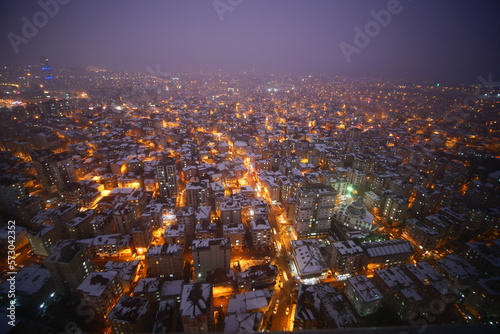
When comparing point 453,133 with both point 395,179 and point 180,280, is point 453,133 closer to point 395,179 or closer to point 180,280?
point 395,179

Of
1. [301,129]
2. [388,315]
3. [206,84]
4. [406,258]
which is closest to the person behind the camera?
[388,315]

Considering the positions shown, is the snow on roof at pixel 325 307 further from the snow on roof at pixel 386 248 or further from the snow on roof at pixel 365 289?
the snow on roof at pixel 386 248

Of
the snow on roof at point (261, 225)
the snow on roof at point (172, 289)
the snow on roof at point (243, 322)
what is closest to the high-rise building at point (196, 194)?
the snow on roof at point (261, 225)

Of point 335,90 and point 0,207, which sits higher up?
point 335,90

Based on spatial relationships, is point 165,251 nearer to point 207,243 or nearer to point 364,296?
point 207,243

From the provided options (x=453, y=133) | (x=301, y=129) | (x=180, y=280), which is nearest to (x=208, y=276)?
(x=180, y=280)
